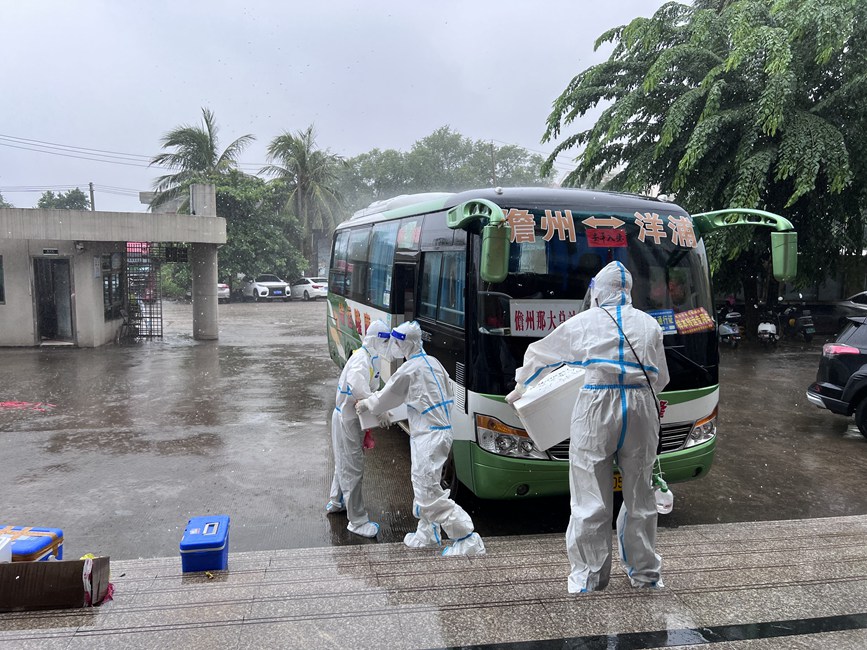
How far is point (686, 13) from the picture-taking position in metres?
14.9

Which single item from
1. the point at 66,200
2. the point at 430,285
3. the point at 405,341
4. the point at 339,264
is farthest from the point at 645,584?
the point at 66,200

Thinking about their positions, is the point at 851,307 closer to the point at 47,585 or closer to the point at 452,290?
the point at 452,290

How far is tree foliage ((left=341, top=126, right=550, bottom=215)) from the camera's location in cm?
4309

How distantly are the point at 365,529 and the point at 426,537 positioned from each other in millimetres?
670

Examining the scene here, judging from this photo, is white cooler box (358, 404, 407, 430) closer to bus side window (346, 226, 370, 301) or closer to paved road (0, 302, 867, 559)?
paved road (0, 302, 867, 559)

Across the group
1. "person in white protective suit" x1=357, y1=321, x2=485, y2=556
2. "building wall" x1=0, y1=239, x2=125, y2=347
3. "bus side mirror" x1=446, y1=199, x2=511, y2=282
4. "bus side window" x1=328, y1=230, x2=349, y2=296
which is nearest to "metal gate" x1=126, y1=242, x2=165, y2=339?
"building wall" x1=0, y1=239, x2=125, y2=347

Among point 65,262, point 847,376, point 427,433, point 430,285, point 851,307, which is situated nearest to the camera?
point 427,433

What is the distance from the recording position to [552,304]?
503cm

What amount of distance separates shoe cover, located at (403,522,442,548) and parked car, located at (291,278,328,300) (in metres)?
27.5

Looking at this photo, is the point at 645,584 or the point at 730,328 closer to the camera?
the point at 645,584

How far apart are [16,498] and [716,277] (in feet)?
46.6

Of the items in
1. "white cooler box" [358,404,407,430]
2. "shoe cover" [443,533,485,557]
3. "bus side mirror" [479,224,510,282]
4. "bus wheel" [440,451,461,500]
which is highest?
"bus side mirror" [479,224,510,282]

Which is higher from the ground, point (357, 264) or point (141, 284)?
point (357, 264)

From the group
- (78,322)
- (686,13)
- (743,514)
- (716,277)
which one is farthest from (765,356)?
(78,322)
